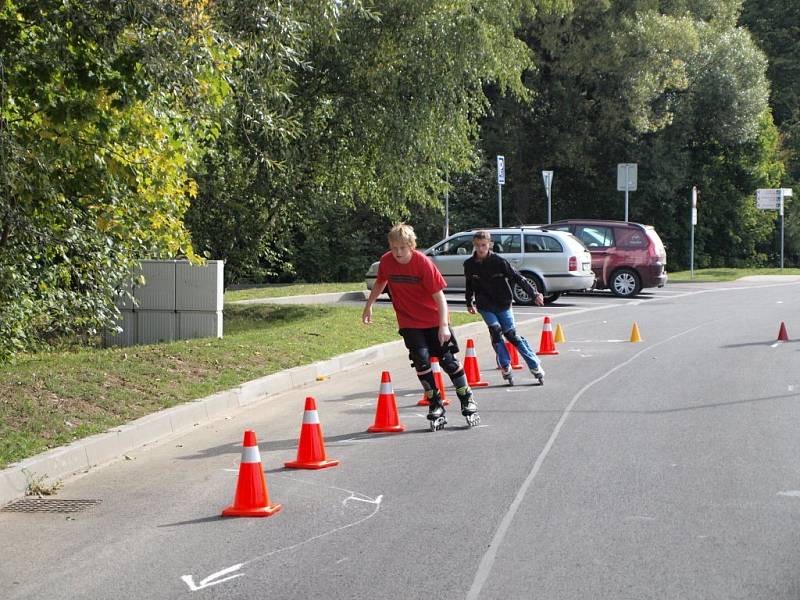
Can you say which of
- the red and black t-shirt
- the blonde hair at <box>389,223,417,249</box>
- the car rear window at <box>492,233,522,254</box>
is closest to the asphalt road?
the red and black t-shirt

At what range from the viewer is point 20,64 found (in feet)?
33.8

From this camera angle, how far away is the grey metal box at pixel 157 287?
17.2m

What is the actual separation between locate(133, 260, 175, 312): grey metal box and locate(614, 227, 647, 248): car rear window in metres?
14.6

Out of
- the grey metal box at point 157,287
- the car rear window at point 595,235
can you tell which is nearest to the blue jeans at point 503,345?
the grey metal box at point 157,287

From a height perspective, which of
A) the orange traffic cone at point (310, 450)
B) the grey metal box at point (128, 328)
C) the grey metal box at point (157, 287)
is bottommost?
the orange traffic cone at point (310, 450)

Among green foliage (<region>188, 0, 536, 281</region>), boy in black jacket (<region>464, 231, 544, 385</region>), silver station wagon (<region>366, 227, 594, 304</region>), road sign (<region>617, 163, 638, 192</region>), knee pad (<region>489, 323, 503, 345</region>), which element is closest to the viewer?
boy in black jacket (<region>464, 231, 544, 385</region>)

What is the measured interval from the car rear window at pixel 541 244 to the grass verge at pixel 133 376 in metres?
8.33

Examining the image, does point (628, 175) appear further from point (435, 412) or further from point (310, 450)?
point (310, 450)

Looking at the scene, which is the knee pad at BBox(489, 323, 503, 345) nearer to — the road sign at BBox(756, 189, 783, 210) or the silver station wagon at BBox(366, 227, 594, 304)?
the silver station wagon at BBox(366, 227, 594, 304)

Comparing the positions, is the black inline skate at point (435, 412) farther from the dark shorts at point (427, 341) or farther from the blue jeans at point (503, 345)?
the blue jeans at point (503, 345)

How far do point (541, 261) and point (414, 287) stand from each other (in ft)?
53.5

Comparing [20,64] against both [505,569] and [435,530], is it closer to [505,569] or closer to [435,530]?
[435,530]

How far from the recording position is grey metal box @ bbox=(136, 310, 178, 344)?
17.2 metres

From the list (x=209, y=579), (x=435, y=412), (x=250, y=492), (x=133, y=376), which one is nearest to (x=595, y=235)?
(x=133, y=376)
